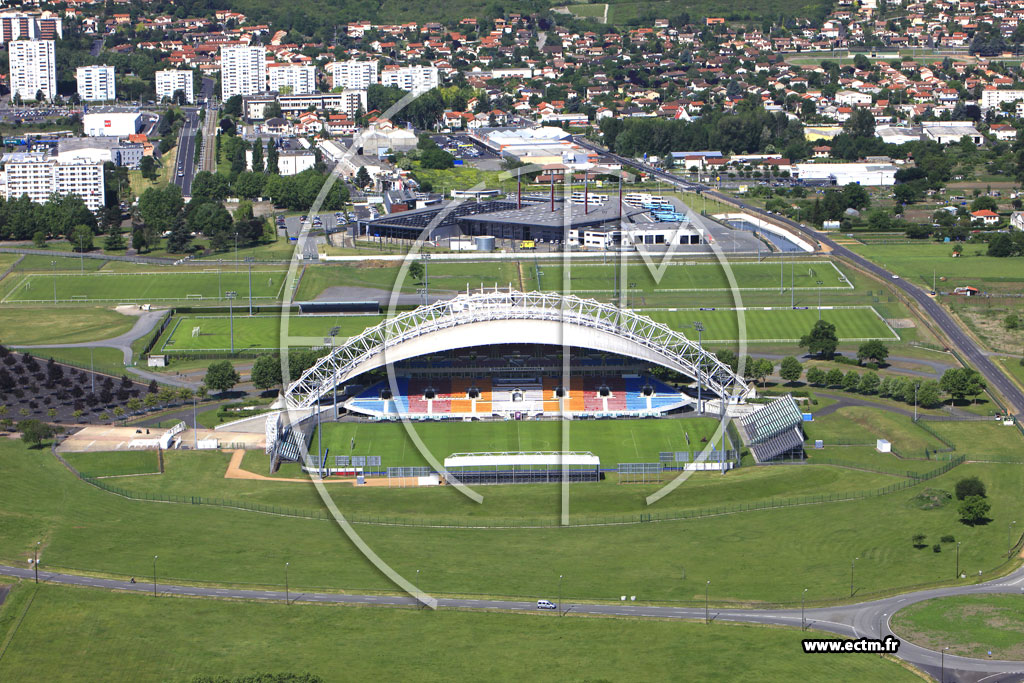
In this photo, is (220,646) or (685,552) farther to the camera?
(685,552)

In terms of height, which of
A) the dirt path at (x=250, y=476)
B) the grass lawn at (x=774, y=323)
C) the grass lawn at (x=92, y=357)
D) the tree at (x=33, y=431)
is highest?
the grass lawn at (x=774, y=323)

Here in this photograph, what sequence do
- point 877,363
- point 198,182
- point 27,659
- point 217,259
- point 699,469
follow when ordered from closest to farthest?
1. point 27,659
2. point 699,469
3. point 877,363
4. point 217,259
5. point 198,182

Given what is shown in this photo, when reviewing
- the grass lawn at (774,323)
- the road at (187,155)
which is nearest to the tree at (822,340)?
the grass lawn at (774,323)

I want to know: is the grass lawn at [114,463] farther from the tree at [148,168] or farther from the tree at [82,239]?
the tree at [148,168]

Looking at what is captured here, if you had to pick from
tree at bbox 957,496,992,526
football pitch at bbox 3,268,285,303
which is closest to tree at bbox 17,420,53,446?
football pitch at bbox 3,268,285,303

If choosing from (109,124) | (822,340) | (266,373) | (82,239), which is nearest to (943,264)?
(822,340)

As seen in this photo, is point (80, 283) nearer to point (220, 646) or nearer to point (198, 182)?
point (198, 182)

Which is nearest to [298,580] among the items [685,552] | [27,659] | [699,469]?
[27,659]

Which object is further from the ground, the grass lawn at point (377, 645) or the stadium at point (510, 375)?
the stadium at point (510, 375)
